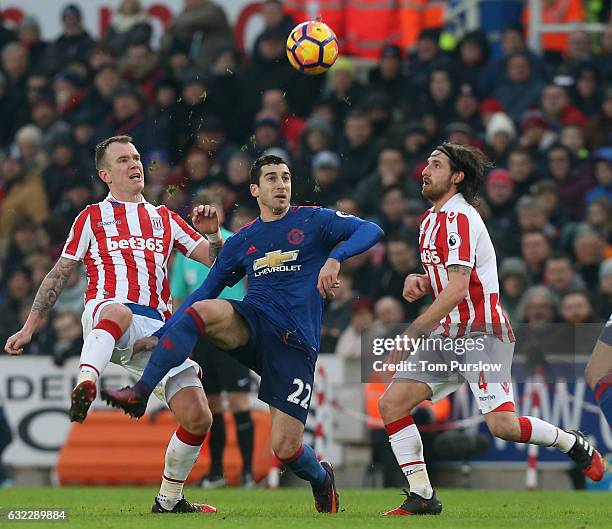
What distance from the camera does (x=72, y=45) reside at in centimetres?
1984

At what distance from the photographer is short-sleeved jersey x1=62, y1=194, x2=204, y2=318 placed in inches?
381

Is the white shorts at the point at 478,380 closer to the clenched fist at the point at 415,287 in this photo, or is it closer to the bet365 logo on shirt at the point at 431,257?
the clenched fist at the point at 415,287

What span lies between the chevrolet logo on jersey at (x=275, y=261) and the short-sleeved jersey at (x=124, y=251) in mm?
762

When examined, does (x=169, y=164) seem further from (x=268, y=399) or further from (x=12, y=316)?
(x=268, y=399)

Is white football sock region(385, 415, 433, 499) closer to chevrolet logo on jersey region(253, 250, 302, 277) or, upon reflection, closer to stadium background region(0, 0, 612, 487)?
chevrolet logo on jersey region(253, 250, 302, 277)

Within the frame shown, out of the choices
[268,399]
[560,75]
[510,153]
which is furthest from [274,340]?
[560,75]

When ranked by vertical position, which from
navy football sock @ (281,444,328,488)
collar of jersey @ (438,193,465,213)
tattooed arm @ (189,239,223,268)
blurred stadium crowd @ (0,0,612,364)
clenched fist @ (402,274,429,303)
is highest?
blurred stadium crowd @ (0,0,612,364)

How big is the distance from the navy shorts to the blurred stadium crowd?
4466mm

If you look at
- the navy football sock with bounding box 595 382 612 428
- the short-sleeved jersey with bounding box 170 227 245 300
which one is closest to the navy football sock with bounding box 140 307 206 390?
the navy football sock with bounding box 595 382 612 428

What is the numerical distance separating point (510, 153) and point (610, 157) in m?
1.03

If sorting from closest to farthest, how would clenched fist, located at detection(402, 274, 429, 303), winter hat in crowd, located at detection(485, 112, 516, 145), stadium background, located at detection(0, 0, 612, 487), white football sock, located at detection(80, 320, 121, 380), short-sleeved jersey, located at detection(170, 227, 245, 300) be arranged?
1. white football sock, located at detection(80, 320, 121, 380)
2. clenched fist, located at detection(402, 274, 429, 303)
3. short-sleeved jersey, located at detection(170, 227, 245, 300)
4. stadium background, located at detection(0, 0, 612, 487)
5. winter hat in crowd, located at detection(485, 112, 516, 145)

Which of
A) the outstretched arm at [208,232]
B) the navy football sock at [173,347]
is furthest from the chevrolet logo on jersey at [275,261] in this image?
the navy football sock at [173,347]

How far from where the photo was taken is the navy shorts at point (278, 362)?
9281 mm

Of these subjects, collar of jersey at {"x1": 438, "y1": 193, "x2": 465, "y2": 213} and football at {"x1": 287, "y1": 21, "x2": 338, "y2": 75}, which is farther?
football at {"x1": 287, "y1": 21, "x2": 338, "y2": 75}
